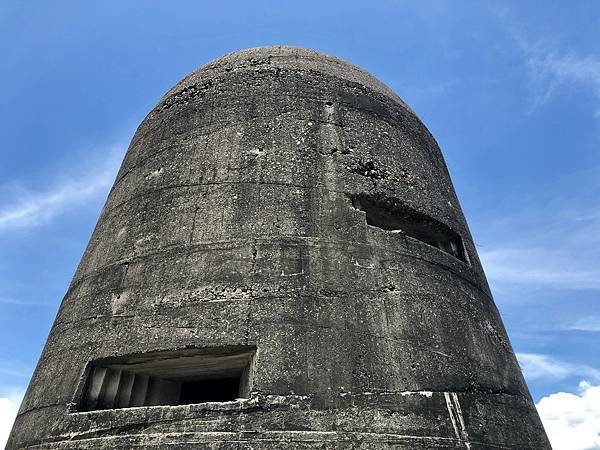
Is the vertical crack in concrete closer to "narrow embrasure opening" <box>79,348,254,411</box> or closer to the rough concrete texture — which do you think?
the rough concrete texture

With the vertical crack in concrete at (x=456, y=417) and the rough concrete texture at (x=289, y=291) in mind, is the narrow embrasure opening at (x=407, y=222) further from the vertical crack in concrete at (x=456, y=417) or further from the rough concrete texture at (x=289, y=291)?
the vertical crack in concrete at (x=456, y=417)

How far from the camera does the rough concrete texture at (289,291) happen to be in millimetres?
3502

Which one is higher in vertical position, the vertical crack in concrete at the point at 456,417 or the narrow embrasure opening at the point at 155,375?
the narrow embrasure opening at the point at 155,375

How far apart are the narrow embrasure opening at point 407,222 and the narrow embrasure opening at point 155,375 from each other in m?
2.02

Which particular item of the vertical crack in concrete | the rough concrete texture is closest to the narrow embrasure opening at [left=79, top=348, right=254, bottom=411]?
the rough concrete texture

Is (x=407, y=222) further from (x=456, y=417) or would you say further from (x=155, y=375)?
(x=155, y=375)

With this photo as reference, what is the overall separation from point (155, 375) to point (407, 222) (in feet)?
10.0

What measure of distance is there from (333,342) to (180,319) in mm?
1304

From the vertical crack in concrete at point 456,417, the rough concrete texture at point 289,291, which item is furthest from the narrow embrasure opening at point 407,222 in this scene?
the vertical crack in concrete at point 456,417

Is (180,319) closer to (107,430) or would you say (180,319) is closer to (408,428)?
(107,430)

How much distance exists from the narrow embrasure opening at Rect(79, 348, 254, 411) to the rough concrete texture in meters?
0.11

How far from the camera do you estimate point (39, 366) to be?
472cm

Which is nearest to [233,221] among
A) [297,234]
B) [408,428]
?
[297,234]

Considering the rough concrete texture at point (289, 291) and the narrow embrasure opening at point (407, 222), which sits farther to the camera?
the narrow embrasure opening at point (407, 222)
